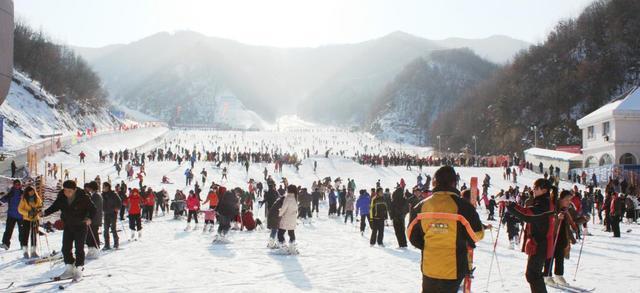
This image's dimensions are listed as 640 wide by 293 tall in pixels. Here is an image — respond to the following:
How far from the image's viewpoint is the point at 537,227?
6.37 meters

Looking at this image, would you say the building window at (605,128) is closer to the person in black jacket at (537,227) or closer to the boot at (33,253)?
the person in black jacket at (537,227)

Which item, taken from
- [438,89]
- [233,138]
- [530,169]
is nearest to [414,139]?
[438,89]

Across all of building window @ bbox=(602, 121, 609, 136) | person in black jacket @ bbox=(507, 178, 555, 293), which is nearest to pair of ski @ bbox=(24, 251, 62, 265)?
person in black jacket @ bbox=(507, 178, 555, 293)

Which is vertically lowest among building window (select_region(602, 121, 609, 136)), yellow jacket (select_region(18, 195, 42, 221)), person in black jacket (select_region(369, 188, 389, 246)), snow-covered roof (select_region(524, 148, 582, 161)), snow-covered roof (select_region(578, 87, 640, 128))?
person in black jacket (select_region(369, 188, 389, 246))

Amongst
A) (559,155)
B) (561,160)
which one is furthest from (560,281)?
(559,155)

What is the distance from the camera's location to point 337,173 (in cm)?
4425

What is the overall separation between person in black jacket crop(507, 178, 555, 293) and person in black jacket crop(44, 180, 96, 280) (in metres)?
5.67

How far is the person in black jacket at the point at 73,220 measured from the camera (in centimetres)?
788

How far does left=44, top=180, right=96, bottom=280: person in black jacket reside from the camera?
7875 mm

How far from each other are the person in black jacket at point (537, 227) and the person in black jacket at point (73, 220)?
18.6 feet

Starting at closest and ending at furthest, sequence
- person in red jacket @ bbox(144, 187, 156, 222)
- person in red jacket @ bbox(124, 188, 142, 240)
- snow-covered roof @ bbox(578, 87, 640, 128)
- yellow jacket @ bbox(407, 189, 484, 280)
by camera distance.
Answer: yellow jacket @ bbox(407, 189, 484, 280), person in red jacket @ bbox(124, 188, 142, 240), person in red jacket @ bbox(144, 187, 156, 222), snow-covered roof @ bbox(578, 87, 640, 128)

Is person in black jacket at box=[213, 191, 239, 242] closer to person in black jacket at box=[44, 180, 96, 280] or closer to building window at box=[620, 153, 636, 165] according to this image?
person in black jacket at box=[44, 180, 96, 280]

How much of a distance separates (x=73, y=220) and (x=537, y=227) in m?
6.06

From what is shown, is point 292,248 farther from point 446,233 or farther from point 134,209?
point 446,233
